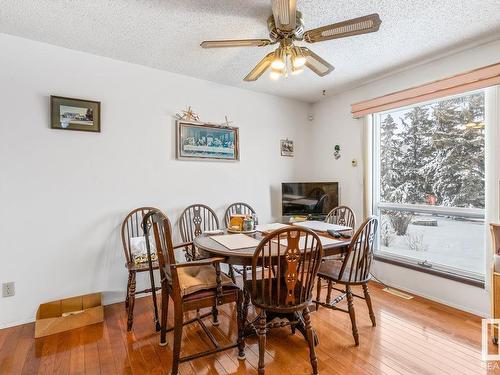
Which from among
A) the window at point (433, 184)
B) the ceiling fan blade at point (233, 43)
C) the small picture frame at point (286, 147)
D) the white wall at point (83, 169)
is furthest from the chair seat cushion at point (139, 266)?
the window at point (433, 184)

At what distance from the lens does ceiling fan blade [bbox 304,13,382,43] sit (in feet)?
5.01

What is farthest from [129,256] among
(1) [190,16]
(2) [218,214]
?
(1) [190,16]

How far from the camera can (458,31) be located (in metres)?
2.22

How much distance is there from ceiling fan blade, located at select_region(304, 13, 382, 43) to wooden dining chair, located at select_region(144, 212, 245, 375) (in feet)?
4.72

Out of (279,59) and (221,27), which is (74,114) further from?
(279,59)

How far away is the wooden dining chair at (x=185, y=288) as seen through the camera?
5.38 ft

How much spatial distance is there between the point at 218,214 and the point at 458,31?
2835 millimetres

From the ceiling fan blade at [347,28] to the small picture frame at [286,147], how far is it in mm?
2193

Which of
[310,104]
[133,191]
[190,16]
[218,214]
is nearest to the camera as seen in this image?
[190,16]

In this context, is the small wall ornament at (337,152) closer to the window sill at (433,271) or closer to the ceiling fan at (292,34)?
the window sill at (433,271)

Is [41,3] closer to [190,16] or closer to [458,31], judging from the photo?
[190,16]

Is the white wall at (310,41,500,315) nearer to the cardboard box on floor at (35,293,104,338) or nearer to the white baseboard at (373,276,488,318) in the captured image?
the white baseboard at (373,276,488,318)

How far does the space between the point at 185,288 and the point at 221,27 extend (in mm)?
1923

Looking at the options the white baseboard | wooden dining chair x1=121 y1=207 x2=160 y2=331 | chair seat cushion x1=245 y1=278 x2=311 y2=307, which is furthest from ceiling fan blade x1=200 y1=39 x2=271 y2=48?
the white baseboard
